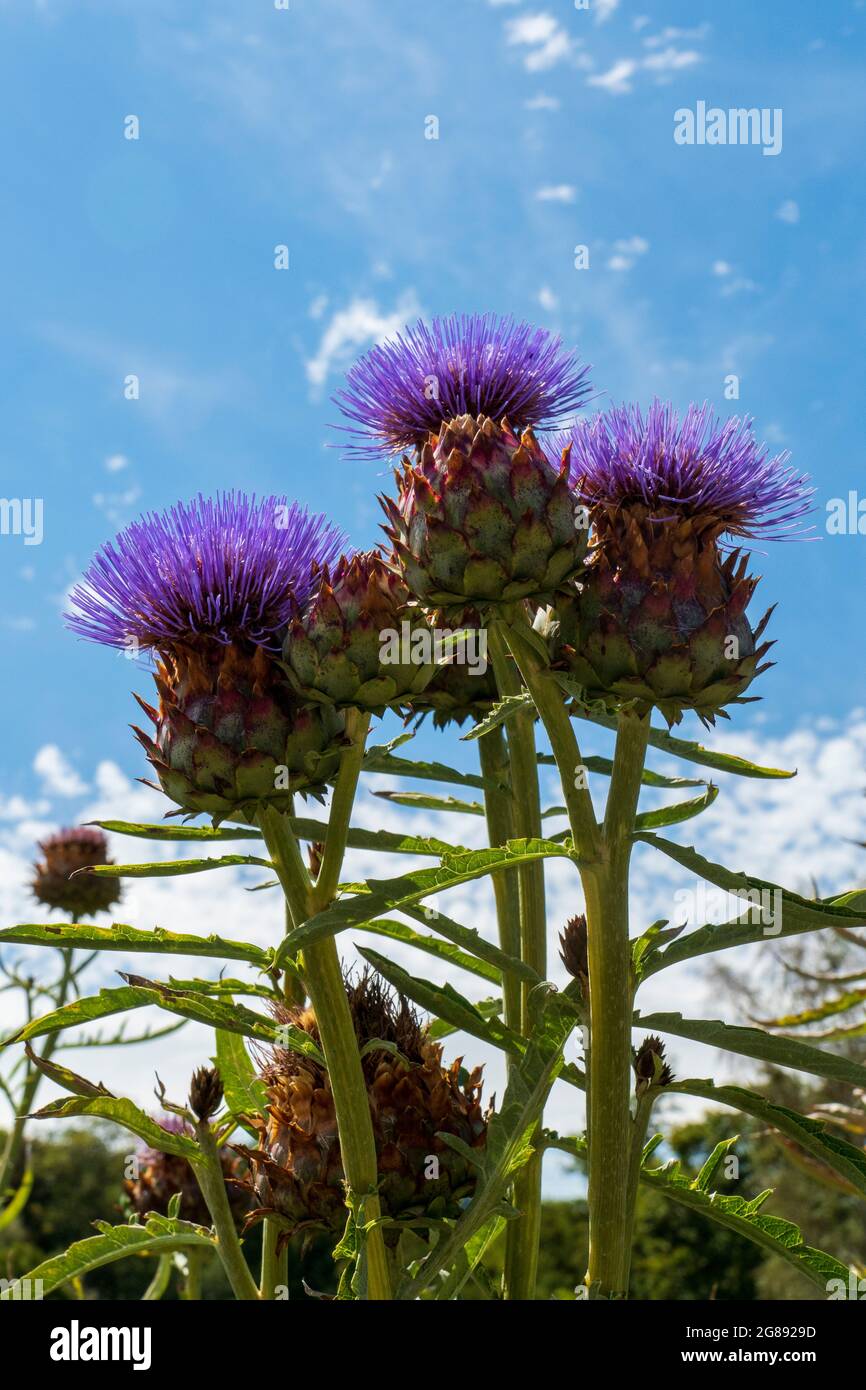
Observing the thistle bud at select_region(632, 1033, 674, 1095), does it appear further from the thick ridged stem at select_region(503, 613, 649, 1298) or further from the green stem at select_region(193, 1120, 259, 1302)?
the green stem at select_region(193, 1120, 259, 1302)

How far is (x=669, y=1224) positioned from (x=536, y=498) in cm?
2173

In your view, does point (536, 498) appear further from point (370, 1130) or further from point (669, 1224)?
point (669, 1224)

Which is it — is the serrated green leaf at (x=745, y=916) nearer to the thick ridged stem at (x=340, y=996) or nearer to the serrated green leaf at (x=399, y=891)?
the serrated green leaf at (x=399, y=891)

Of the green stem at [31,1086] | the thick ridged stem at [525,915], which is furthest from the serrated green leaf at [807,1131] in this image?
the green stem at [31,1086]

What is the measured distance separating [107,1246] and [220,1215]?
0.62ft

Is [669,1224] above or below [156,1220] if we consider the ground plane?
below

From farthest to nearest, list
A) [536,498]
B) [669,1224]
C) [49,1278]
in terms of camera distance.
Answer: [669,1224]
[49,1278]
[536,498]

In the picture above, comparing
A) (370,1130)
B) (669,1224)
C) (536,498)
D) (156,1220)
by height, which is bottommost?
(669,1224)

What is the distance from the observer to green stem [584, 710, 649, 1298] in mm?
1902

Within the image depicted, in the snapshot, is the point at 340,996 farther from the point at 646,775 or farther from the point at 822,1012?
the point at 822,1012

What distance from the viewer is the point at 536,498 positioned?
1.93 metres
